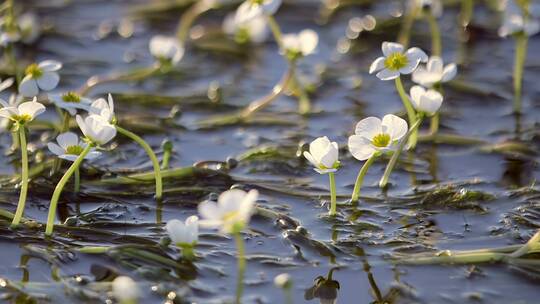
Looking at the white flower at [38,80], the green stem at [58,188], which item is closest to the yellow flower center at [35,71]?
the white flower at [38,80]

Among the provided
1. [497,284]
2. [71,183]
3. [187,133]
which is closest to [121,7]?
[187,133]

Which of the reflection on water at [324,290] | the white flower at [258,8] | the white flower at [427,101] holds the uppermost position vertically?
the white flower at [258,8]

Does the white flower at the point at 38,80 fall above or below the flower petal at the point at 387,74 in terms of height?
above

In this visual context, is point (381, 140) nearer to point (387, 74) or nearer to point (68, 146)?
point (387, 74)

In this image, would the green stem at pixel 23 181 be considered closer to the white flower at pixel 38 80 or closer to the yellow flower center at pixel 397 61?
the white flower at pixel 38 80

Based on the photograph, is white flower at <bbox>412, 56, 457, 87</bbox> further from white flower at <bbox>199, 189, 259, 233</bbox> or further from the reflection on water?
white flower at <bbox>199, 189, 259, 233</bbox>

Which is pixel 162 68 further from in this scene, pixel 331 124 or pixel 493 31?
pixel 493 31

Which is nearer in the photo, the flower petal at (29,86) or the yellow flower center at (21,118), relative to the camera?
the yellow flower center at (21,118)
